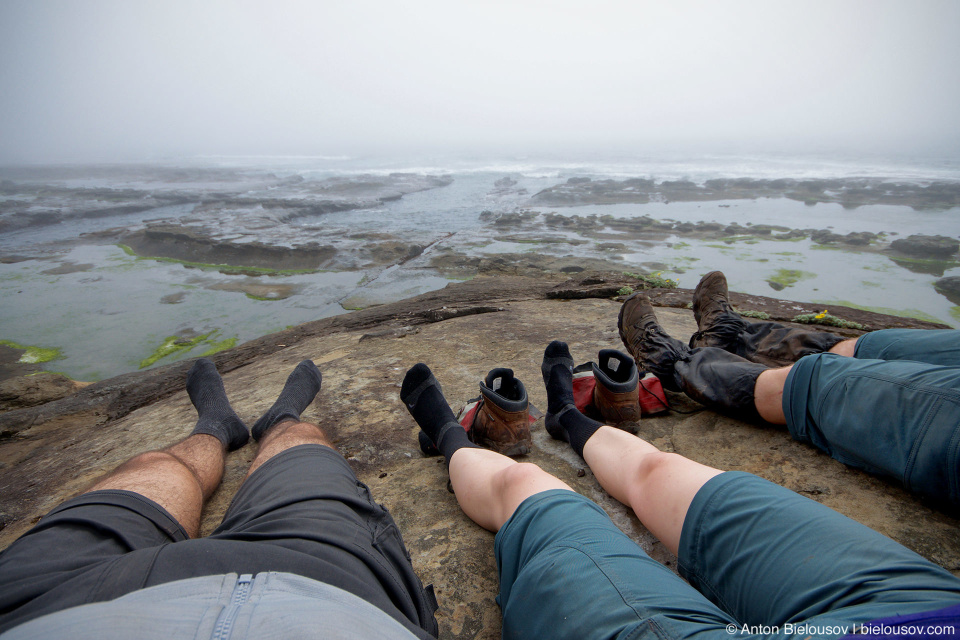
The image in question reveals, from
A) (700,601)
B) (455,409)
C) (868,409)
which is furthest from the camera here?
(455,409)

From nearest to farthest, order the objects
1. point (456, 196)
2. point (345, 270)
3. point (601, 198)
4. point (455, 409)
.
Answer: point (455, 409), point (345, 270), point (601, 198), point (456, 196)

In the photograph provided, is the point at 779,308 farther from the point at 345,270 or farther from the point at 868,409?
the point at 345,270

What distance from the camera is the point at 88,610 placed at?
28.1 inches

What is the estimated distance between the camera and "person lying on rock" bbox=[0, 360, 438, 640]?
2.39ft

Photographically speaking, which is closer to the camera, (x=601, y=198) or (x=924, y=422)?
(x=924, y=422)

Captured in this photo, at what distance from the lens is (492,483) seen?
5.10ft

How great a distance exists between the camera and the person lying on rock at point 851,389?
4.42 ft

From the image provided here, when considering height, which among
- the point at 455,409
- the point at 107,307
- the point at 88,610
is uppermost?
the point at 88,610

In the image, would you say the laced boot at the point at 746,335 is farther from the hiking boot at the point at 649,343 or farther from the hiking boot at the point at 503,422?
the hiking boot at the point at 503,422

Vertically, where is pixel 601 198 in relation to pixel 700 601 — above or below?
above

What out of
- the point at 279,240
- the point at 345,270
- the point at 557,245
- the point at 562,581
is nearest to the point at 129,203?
the point at 279,240

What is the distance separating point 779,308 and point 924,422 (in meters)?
4.30

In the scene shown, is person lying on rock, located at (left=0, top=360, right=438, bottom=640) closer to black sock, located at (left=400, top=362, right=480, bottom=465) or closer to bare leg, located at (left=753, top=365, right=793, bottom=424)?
black sock, located at (left=400, top=362, right=480, bottom=465)

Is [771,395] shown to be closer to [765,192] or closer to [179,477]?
[179,477]
